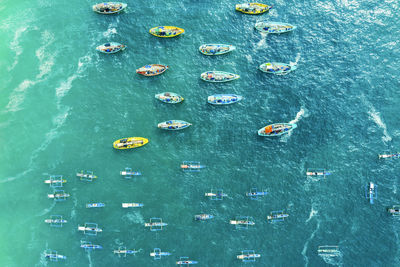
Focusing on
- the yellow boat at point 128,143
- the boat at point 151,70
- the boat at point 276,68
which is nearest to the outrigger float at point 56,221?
the yellow boat at point 128,143

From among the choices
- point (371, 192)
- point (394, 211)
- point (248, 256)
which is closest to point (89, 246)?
point (248, 256)

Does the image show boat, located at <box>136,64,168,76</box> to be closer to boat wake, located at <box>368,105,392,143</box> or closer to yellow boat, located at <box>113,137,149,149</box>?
yellow boat, located at <box>113,137,149,149</box>

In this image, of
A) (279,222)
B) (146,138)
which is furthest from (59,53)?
(279,222)

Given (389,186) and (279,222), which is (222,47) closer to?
(279,222)

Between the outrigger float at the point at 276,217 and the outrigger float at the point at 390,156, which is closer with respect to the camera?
the outrigger float at the point at 276,217

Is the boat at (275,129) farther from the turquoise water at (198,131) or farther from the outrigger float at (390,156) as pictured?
the outrigger float at (390,156)

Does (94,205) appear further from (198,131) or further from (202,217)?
(198,131)
